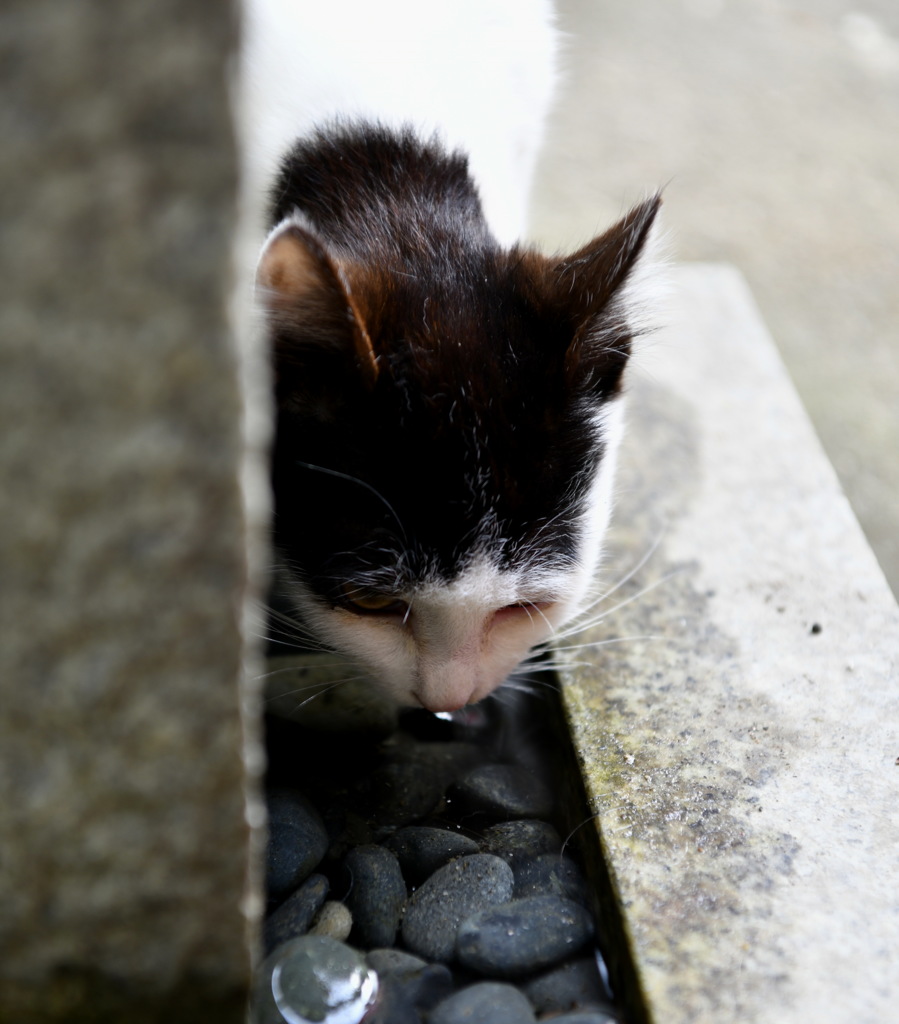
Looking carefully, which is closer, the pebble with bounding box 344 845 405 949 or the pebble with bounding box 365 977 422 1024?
the pebble with bounding box 365 977 422 1024

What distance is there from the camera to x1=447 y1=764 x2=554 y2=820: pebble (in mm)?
1490

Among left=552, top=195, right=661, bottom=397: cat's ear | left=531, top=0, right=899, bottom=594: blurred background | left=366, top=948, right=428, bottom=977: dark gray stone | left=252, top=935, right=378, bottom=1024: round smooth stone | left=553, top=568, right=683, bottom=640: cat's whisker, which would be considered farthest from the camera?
left=531, top=0, right=899, bottom=594: blurred background

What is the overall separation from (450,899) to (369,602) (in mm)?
409

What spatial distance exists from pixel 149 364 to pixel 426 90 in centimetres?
122

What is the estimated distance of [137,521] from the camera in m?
0.79

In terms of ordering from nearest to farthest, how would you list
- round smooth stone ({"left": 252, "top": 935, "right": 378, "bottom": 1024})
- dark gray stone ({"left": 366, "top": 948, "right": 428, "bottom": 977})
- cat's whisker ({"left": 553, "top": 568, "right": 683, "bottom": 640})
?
round smooth stone ({"left": 252, "top": 935, "right": 378, "bottom": 1024}) → dark gray stone ({"left": 366, "top": 948, "right": 428, "bottom": 977}) → cat's whisker ({"left": 553, "top": 568, "right": 683, "bottom": 640})

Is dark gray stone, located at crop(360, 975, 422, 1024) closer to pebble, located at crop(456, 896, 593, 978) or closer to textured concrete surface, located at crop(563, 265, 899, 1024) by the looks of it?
pebble, located at crop(456, 896, 593, 978)

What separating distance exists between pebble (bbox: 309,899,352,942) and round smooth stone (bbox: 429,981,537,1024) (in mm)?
170

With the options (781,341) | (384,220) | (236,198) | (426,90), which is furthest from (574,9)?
(236,198)

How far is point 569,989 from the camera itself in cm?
121

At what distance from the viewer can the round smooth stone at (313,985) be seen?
1.12 m

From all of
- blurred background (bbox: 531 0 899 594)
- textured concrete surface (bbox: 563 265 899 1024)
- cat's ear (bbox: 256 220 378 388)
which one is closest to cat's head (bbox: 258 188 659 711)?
cat's ear (bbox: 256 220 378 388)

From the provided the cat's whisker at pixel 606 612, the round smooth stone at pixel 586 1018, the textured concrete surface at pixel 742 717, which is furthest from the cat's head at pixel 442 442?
the round smooth stone at pixel 586 1018

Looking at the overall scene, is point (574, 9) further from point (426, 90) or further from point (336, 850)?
point (336, 850)
